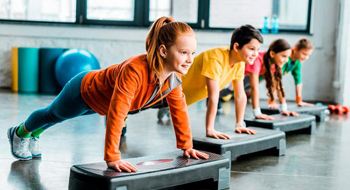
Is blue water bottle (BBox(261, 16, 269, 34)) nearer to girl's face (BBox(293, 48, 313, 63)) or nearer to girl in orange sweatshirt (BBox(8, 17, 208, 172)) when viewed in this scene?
girl's face (BBox(293, 48, 313, 63))

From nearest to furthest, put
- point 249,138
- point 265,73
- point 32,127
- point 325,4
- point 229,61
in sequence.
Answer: point 32,127 < point 249,138 < point 229,61 < point 265,73 < point 325,4

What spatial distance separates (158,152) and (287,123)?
1.05m

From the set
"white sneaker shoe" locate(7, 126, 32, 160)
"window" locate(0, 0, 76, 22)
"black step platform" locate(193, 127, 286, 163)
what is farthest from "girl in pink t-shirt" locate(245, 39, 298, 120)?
"window" locate(0, 0, 76, 22)

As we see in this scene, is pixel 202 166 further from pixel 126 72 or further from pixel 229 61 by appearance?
pixel 229 61

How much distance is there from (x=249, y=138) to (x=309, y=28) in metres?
3.92

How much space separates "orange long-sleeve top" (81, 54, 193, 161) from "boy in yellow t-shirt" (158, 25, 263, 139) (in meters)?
0.48

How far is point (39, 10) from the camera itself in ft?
19.8

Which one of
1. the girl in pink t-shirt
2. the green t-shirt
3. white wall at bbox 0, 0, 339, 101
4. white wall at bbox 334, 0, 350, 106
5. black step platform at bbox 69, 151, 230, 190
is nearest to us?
black step platform at bbox 69, 151, 230, 190

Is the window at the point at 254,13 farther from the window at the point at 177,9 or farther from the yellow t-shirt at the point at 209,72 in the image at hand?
the yellow t-shirt at the point at 209,72

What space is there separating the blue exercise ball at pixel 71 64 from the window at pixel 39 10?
2.90ft

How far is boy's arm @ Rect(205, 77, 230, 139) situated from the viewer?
2.30m

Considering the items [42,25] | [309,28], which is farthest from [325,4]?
[42,25]

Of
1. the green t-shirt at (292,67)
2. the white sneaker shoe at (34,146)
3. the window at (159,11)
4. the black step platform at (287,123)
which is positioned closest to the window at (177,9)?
the window at (159,11)

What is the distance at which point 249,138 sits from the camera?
2318 millimetres
